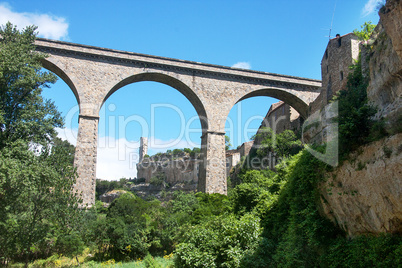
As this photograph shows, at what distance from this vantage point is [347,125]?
6.65 m

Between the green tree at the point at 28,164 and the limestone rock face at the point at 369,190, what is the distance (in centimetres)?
926

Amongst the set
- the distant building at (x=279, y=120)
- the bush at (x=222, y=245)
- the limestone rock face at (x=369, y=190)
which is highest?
the distant building at (x=279, y=120)

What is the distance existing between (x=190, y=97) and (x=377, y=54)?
14165 millimetres

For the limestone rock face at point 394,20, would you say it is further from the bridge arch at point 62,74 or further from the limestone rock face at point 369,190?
the bridge arch at point 62,74

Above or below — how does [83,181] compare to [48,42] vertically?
below

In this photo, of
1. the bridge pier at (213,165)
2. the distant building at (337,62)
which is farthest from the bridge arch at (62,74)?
the distant building at (337,62)

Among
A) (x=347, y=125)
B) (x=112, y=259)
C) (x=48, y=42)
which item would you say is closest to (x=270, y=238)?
(x=347, y=125)

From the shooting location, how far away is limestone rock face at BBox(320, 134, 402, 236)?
561 centimetres

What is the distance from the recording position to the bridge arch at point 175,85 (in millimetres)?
19969

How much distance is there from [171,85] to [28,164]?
1010 centimetres

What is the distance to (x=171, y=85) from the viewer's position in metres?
21.1

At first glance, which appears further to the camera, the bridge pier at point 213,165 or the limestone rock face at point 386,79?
the bridge pier at point 213,165

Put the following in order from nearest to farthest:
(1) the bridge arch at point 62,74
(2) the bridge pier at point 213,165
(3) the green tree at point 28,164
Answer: (3) the green tree at point 28,164, (1) the bridge arch at point 62,74, (2) the bridge pier at point 213,165

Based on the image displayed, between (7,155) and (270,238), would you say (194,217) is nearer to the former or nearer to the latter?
(270,238)
